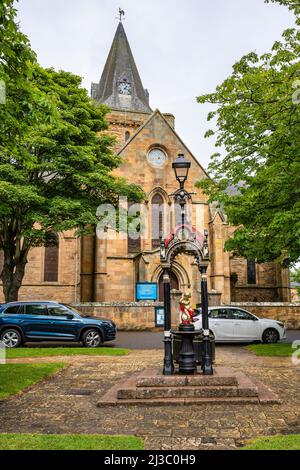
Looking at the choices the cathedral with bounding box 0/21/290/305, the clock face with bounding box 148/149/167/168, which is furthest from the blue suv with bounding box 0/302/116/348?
the clock face with bounding box 148/149/167/168

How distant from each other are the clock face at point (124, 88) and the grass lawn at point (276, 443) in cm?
4562

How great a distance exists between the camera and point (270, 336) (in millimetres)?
17062

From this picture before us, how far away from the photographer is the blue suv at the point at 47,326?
15438 millimetres

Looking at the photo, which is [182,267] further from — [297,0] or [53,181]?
[297,0]

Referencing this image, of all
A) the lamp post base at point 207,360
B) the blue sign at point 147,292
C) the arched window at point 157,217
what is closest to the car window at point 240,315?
the blue sign at point 147,292

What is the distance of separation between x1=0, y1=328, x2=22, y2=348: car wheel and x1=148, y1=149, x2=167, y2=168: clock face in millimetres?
17210

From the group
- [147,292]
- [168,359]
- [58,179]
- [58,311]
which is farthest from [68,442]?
[147,292]

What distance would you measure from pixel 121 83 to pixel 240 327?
123 ft

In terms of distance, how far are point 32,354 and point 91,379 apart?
172 inches

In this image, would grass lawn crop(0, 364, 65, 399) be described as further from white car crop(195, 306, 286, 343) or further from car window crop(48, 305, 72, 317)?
white car crop(195, 306, 286, 343)

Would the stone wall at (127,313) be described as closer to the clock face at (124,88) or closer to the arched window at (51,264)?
the arched window at (51,264)

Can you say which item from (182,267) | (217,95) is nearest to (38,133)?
(217,95)

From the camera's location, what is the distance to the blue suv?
608 inches

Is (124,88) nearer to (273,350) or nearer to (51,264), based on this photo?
(51,264)
